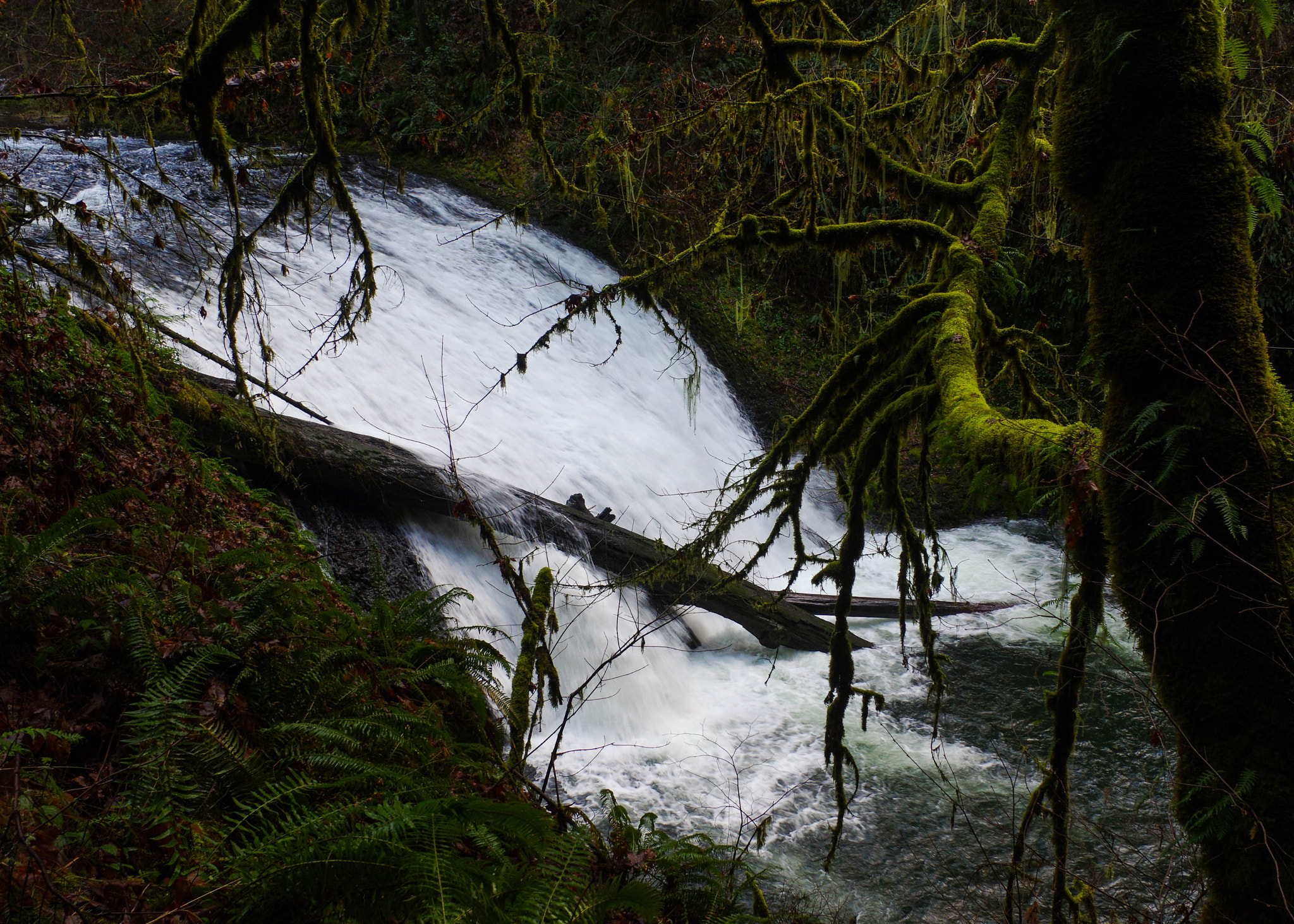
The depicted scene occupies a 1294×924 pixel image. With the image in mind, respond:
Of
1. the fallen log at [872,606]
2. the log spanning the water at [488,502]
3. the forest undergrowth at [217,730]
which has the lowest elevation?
the forest undergrowth at [217,730]

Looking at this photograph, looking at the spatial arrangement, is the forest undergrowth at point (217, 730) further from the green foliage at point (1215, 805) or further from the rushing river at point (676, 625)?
the green foliage at point (1215, 805)

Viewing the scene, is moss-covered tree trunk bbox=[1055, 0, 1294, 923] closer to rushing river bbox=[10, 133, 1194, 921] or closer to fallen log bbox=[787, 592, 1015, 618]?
rushing river bbox=[10, 133, 1194, 921]

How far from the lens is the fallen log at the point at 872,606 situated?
7891 mm

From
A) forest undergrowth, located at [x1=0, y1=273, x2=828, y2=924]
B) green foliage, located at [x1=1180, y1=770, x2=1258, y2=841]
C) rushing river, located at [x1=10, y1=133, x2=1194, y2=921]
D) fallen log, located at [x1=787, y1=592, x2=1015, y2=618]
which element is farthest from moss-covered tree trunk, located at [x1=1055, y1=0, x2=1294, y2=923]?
fallen log, located at [x1=787, y1=592, x2=1015, y2=618]

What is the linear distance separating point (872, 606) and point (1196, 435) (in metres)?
6.88

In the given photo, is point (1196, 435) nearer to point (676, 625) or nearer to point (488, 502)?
point (488, 502)

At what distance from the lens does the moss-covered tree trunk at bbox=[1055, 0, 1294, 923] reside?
5.47 ft

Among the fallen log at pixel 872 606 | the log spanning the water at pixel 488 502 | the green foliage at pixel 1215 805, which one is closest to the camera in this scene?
the green foliage at pixel 1215 805

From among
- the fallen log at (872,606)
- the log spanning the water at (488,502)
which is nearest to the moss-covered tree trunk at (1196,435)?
the log spanning the water at (488,502)

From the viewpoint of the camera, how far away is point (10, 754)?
7.55ft

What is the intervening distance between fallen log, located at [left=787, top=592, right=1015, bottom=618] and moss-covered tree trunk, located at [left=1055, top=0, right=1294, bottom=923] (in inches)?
237

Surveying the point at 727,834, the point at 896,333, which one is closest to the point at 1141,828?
the point at 727,834

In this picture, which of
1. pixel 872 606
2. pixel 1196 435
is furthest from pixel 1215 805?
pixel 872 606

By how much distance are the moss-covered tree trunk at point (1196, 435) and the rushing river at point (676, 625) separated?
0.63 m
